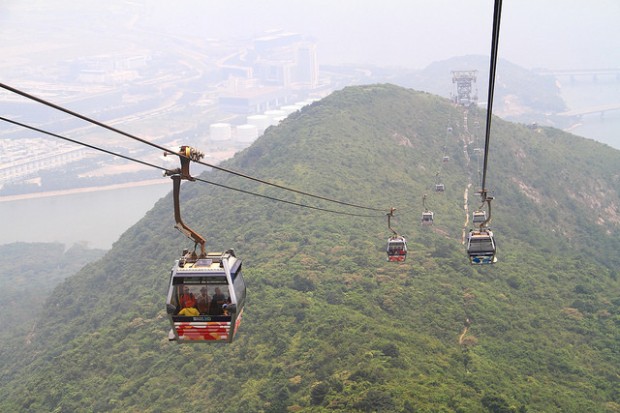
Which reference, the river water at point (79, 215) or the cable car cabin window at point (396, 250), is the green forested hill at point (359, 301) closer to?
the cable car cabin window at point (396, 250)

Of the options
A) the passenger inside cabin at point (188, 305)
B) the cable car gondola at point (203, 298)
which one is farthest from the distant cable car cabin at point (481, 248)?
the passenger inside cabin at point (188, 305)

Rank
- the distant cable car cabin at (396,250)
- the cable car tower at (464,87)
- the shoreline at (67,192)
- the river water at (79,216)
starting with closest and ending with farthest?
the distant cable car cabin at (396,250), the cable car tower at (464,87), the river water at (79,216), the shoreline at (67,192)

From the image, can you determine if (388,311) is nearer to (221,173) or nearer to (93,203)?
(221,173)

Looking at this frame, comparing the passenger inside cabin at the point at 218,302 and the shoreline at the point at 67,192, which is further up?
the passenger inside cabin at the point at 218,302

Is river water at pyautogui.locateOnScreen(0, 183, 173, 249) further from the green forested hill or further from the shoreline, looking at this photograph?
the green forested hill

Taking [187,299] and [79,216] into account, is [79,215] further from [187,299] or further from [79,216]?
[187,299]

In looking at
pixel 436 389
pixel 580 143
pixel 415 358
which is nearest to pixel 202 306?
pixel 436 389
